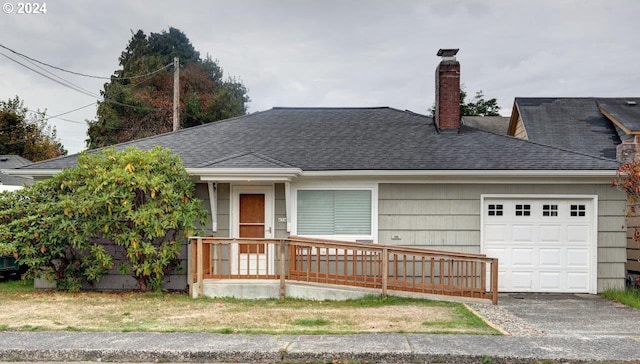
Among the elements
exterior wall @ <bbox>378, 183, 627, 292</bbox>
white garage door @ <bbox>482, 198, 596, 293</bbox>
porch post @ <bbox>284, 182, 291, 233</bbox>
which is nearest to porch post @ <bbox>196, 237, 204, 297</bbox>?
porch post @ <bbox>284, 182, 291, 233</bbox>

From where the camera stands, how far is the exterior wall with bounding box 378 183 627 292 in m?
10.6

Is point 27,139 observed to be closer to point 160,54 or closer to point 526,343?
point 160,54

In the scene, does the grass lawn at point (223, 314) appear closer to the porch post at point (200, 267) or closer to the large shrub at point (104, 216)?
the porch post at point (200, 267)

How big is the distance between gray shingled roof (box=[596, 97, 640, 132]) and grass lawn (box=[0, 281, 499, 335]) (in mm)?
→ 11093

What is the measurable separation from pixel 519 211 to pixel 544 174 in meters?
0.93

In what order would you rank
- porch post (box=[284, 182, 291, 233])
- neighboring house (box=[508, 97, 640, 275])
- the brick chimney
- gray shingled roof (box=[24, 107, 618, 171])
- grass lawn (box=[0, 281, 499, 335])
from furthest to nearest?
neighboring house (box=[508, 97, 640, 275]), the brick chimney, gray shingled roof (box=[24, 107, 618, 171]), porch post (box=[284, 182, 291, 233]), grass lawn (box=[0, 281, 499, 335])

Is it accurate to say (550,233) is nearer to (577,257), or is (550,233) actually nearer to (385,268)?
(577,257)

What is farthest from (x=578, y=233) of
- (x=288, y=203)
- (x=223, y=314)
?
A: (x=223, y=314)

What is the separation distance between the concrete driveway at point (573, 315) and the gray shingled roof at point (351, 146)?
2.49 meters

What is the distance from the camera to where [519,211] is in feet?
35.3

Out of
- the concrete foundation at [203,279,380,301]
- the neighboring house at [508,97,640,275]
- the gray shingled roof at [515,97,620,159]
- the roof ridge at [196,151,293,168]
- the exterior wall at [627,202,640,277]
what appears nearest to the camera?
the concrete foundation at [203,279,380,301]

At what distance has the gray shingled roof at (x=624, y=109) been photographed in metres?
16.4

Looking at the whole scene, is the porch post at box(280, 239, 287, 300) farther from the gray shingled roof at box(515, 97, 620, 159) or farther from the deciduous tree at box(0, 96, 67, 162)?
the deciduous tree at box(0, 96, 67, 162)

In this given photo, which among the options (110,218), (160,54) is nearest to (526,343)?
(110,218)
